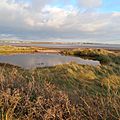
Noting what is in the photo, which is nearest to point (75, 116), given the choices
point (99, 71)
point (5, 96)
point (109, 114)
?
point (109, 114)

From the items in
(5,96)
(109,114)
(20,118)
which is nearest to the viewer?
(109,114)

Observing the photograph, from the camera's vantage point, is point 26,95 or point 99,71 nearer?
point 26,95

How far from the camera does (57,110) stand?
5.04 metres

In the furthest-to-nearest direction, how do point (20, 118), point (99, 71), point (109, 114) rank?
point (99, 71)
point (20, 118)
point (109, 114)

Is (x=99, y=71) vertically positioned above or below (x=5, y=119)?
below

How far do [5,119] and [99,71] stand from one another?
48.3ft

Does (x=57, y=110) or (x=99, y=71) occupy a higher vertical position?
(x=57, y=110)

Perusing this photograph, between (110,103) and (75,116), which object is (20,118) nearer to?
(75,116)

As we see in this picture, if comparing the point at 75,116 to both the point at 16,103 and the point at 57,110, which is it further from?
the point at 16,103

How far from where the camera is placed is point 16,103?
5.46 m

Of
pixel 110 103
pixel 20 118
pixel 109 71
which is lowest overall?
pixel 109 71

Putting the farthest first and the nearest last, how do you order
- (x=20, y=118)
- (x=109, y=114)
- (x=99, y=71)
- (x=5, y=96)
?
1. (x=99, y=71)
2. (x=5, y=96)
3. (x=20, y=118)
4. (x=109, y=114)

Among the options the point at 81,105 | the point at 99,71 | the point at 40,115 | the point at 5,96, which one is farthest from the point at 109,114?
the point at 99,71

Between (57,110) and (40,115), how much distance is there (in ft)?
1.07
